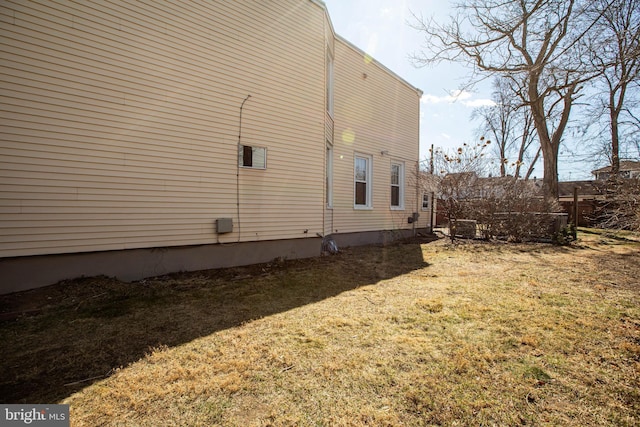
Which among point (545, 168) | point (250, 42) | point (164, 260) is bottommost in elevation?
point (164, 260)

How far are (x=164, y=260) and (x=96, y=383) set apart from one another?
10.8 ft

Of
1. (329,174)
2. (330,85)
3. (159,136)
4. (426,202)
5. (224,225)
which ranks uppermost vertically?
(330,85)

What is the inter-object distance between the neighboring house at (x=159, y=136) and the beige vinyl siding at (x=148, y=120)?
2cm

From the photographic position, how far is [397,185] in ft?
38.1

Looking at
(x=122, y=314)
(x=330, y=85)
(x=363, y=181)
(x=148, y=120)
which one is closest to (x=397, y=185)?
(x=363, y=181)

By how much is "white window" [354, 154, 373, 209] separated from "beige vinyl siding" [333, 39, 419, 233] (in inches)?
7.7

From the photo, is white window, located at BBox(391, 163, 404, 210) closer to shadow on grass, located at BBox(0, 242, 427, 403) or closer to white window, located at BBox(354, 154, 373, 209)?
white window, located at BBox(354, 154, 373, 209)

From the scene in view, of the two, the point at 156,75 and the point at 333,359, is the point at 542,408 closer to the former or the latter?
the point at 333,359

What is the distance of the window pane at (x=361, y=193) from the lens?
9898 mm

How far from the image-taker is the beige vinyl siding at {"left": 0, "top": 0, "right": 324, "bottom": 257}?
4258 millimetres

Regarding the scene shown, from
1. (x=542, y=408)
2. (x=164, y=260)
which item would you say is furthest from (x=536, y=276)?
(x=164, y=260)

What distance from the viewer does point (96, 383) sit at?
230 cm

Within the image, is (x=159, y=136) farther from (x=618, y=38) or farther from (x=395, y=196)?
(x=395, y=196)

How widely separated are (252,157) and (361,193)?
4703 mm
